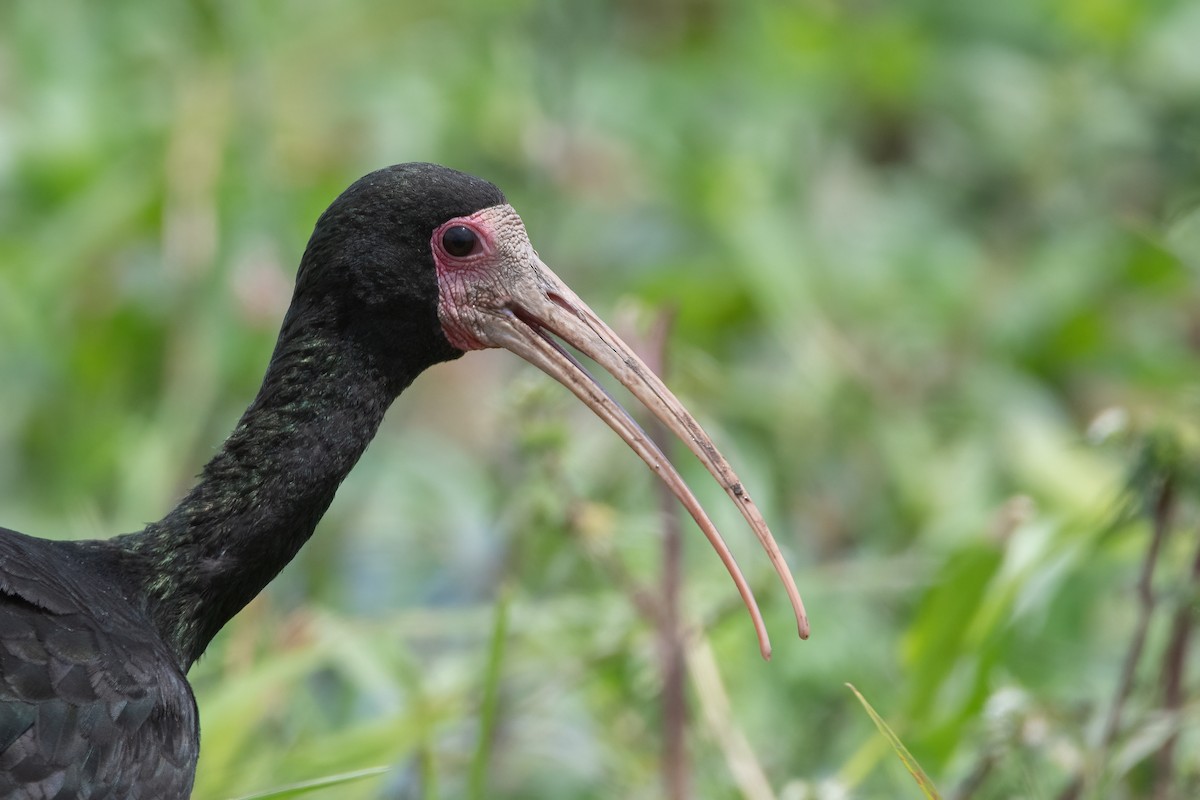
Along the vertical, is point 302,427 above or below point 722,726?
above

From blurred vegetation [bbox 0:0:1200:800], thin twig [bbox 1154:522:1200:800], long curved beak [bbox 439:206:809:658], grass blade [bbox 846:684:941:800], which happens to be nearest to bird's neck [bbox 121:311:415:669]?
long curved beak [bbox 439:206:809:658]

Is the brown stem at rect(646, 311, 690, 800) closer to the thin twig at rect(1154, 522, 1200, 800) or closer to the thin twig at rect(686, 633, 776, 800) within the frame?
the thin twig at rect(686, 633, 776, 800)

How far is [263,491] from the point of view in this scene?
3.20 meters

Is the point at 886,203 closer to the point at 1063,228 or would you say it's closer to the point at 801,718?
the point at 1063,228

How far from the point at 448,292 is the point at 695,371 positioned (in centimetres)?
120

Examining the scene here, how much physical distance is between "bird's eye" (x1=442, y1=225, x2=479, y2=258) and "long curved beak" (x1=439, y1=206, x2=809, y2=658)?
47 mm

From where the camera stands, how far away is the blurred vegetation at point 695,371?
13.4ft

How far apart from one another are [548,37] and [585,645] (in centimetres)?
265

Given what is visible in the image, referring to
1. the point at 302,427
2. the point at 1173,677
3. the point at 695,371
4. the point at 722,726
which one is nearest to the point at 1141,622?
the point at 1173,677

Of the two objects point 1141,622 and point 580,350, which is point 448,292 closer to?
point 580,350

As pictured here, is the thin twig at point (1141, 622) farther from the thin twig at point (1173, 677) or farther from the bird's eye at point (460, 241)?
the bird's eye at point (460, 241)

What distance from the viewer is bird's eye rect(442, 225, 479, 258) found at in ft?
10.6

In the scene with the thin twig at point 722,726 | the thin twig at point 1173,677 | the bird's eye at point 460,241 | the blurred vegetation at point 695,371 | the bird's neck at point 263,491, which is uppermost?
the blurred vegetation at point 695,371

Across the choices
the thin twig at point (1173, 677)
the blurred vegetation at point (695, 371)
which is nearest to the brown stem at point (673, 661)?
the blurred vegetation at point (695, 371)
